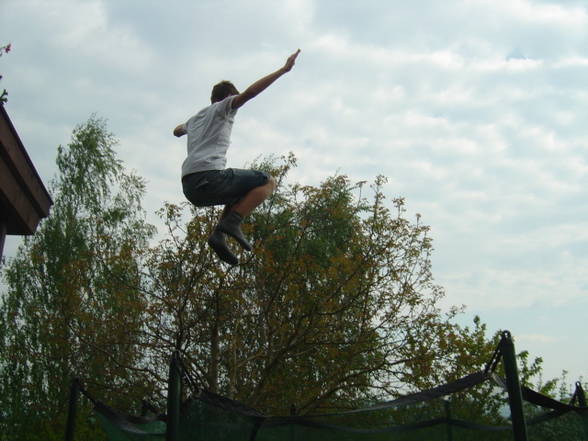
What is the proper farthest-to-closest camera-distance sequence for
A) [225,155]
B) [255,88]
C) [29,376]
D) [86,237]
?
[86,237]
[29,376]
[225,155]
[255,88]

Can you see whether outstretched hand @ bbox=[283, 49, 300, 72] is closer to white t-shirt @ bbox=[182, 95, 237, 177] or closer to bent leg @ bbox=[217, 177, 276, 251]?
white t-shirt @ bbox=[182, 95, 237, 177]

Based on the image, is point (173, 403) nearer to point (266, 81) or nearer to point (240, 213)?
point (240, 213)

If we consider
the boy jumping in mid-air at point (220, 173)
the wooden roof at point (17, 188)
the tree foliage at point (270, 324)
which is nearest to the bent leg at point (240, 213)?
the boy jumping in mid-air at point (220, 173)

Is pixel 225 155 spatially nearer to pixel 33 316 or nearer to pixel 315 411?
pixel 315 411

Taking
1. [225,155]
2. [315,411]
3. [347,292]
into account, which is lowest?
[315,411]

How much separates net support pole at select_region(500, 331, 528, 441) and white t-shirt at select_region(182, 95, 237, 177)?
176 cm

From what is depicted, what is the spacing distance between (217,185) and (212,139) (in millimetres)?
265

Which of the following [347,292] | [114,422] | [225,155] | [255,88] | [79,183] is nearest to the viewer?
[255,88]

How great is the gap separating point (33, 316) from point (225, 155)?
10.2 metres

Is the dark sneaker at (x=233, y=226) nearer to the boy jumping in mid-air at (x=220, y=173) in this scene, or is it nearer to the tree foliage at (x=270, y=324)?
the boy jumping in mid-air at (x=220, y=173)

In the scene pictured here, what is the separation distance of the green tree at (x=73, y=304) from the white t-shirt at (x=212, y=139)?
15.7 ft

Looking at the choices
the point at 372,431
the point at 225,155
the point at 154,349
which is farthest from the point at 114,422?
the point at 154,349

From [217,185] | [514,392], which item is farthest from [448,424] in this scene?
[217,185]

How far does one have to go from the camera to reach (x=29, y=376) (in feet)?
39.4
